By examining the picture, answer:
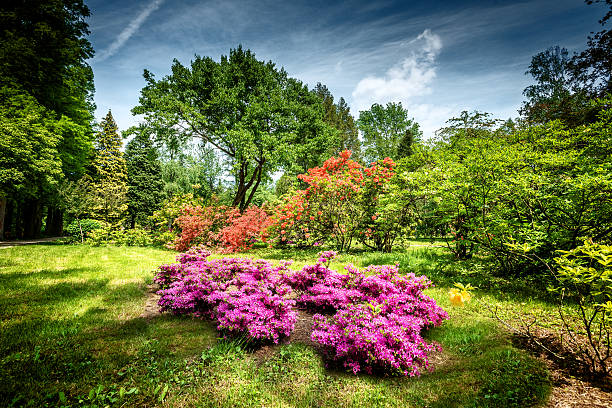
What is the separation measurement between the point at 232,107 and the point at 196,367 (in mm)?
14754

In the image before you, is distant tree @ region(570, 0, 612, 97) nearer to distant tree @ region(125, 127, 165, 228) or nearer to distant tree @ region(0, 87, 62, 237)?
distant tree @ region(0, 87, 62, 237)

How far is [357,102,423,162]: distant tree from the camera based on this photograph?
32.9m

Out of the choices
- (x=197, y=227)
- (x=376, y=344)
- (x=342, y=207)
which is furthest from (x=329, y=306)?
(x=197, y=227)

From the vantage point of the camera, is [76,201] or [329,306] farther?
[76,201]

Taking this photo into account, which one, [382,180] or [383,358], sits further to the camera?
[382,180]

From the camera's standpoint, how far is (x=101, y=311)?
3955 mm

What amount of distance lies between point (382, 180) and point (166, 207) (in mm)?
12321

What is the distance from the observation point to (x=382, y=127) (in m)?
34.9

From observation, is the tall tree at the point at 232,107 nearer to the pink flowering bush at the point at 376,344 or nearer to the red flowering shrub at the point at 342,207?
the red flowering shrub at the point at 342,207

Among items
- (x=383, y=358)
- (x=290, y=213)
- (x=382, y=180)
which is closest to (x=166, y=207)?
(x=290, y=213)

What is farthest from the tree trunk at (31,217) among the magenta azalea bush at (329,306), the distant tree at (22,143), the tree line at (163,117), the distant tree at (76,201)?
the magenta azalea bush at (329,306)

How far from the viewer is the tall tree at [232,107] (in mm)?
13602

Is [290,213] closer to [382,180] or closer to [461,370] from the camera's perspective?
[382,180]

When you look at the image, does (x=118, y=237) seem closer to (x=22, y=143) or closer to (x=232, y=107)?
(x=22, y=143)
